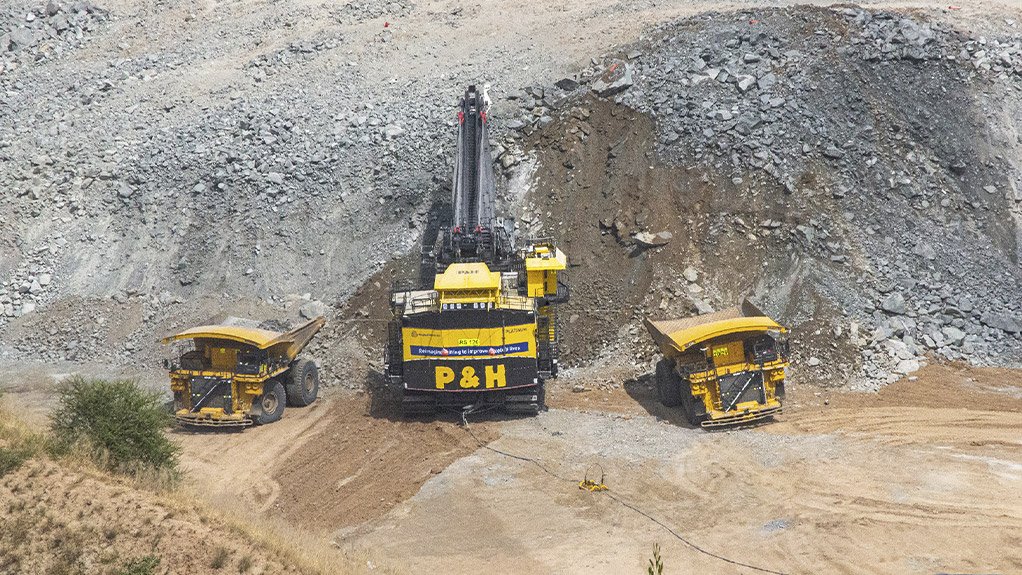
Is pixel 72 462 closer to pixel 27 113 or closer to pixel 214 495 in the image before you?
pixel 214 495

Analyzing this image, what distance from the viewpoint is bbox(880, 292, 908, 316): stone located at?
24375mm

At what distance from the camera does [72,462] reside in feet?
45.4

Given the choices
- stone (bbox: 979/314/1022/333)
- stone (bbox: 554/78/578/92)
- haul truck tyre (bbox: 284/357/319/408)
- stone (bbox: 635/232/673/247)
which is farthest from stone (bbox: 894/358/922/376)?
haul truck tyre (bbox: 284/357/319/408)

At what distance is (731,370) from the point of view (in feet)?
68.2

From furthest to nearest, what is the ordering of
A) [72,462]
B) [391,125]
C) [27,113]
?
1. [27,113]
2. [391,125]
3. [72,462]

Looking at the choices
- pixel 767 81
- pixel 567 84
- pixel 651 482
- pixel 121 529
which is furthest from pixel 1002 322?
pixel 121 529

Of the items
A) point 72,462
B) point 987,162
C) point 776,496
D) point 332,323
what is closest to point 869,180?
point 987,162

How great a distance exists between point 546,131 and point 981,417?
1491 centimetres

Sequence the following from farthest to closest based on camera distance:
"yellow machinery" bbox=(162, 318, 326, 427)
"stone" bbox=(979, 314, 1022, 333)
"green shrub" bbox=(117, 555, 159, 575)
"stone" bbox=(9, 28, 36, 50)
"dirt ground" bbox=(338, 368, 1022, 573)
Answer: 1. "stone" bbox=(9, 28, 36, 50)
2. "stone" bbox=(979, 314, 1022, 333)
3. "yellow machinery" bbox=(162, 318, 326, 427)
4. "dirt ground" bbox=(338, 368, 1022, 573)
5. "green shrub" bbox=(117, 555, 159, 575)

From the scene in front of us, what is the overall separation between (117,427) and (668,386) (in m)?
11.9

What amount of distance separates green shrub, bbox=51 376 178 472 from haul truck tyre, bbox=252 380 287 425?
6.21m

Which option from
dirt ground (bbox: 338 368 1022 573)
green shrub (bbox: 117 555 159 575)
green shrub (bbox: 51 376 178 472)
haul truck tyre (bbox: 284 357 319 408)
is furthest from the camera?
haul truck tyre (bbox: 284 357 319 408)

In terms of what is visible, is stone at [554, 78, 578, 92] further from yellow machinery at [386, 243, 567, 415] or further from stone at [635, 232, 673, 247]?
yellow machinery at [386, 243, 567, 415]

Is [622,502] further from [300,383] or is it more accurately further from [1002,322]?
[1002,322]
